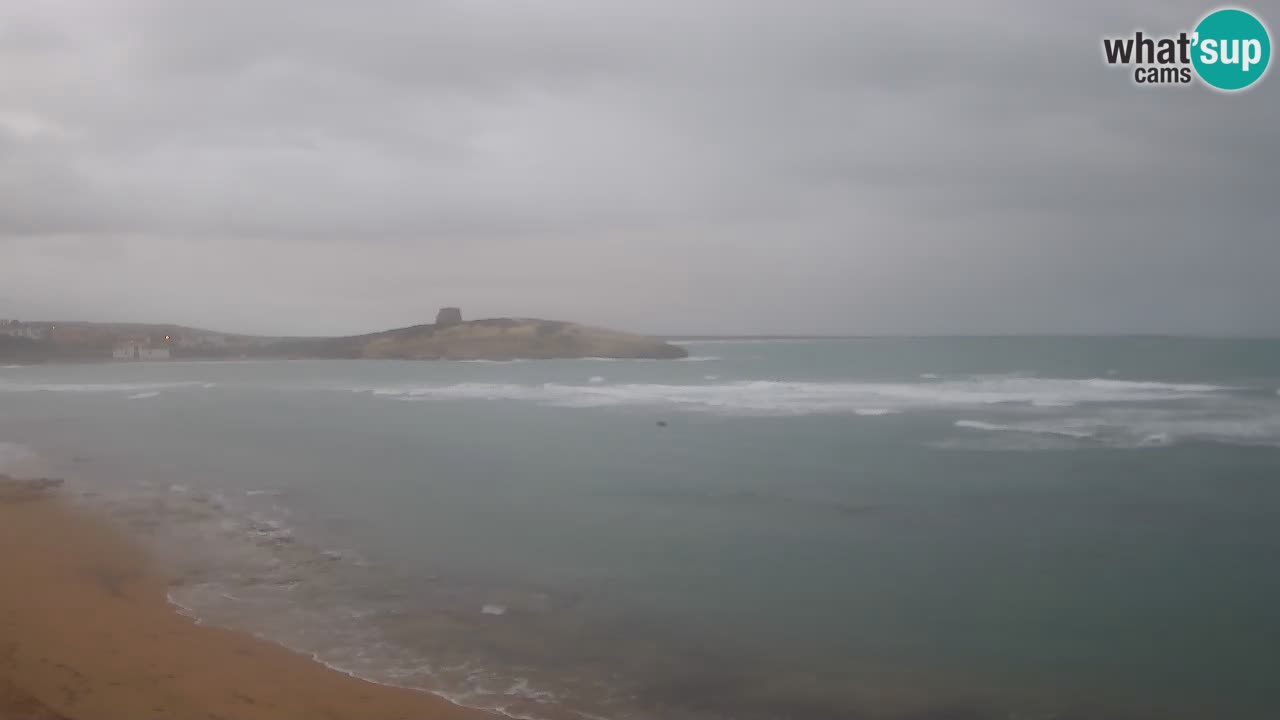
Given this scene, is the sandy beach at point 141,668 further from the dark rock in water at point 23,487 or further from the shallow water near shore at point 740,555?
the dark rock in water at point 23,487

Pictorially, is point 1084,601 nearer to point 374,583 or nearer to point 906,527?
point 906,527

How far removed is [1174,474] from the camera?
14.8 m

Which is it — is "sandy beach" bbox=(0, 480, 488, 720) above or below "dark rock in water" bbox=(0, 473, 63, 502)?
below

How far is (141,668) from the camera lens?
18.5 ft

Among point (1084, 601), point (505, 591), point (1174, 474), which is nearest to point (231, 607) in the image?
point (505, 591)

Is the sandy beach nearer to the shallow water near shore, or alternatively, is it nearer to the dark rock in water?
the shallow water near shore

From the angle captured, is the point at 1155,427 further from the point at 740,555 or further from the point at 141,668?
the point at 141,668

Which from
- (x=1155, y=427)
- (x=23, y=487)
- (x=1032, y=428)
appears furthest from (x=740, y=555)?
(x=1155, y=427)

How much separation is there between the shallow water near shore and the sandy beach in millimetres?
352

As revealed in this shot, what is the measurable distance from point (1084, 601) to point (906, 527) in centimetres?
324

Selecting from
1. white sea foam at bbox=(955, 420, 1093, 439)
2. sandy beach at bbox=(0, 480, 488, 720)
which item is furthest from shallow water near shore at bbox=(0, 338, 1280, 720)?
sandy beach at bbox=(0, 480, 488, 720)

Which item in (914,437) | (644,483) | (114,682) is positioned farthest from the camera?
(914,437)

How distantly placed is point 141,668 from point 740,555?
20.3ft

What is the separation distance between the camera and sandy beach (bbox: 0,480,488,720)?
5047 millimetres
